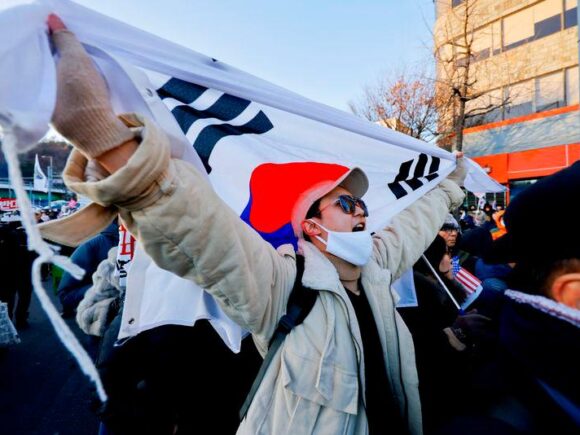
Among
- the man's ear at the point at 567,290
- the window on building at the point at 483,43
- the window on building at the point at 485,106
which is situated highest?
the window on building at the point at 483,43

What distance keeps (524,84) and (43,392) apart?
18043 millimetres

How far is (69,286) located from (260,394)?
236cm

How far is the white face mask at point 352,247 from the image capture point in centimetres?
165

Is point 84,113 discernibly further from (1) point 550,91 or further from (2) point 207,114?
(1) point 550,91

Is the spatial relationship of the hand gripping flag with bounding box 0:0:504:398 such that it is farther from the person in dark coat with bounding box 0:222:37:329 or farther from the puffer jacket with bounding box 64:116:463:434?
the person in dark coat with bounding box 0:222:37:329

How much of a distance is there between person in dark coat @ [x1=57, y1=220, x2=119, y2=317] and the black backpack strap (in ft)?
6.98

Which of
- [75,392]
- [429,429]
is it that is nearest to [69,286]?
[75,392]

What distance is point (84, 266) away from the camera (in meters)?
2.89

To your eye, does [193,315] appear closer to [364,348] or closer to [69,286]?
[364,348]

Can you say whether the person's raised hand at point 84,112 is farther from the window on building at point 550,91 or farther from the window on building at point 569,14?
the window on building at point 569,14

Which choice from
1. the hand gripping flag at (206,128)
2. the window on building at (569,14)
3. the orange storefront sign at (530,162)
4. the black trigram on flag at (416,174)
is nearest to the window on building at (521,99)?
the orange storefront sign at (530,162)

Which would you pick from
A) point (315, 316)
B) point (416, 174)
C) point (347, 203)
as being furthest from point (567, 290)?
point (416, 174)

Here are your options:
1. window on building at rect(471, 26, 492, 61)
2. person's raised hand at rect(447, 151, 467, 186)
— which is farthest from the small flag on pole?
window on building at rect(471, 26, 492, 61)

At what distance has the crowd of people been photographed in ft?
2.72
